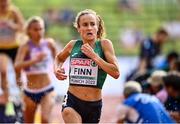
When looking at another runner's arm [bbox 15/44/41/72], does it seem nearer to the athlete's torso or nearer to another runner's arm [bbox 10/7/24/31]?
another runner's arm [bbox 10/7/24/31]

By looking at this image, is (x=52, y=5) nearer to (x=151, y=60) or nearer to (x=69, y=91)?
(x=151, y=60)

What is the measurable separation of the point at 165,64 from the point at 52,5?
7.86 m

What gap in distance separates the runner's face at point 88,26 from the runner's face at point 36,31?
9.49 ft

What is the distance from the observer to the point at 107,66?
8.05 metres

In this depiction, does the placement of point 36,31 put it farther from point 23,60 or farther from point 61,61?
point 61,61

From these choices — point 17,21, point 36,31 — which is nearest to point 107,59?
point 36,31

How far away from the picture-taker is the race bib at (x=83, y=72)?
8328mm

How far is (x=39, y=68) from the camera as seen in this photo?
11383 millimetres

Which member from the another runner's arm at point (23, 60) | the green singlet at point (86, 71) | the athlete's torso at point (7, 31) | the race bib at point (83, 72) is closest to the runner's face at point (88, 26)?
the green singlet at point (86, 71)

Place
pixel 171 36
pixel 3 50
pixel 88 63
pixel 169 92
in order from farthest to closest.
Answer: pixel 171 36, pixel 3 50, pixel 169 92, pixel 88 63

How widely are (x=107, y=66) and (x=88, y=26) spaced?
58 cm

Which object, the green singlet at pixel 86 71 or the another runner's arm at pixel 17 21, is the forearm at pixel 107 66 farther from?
the another runner's arm at pixel 17 21

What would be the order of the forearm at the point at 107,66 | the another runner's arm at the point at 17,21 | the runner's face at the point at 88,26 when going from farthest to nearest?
the another runner's arm at the point at 17,21
the runner's face at the point at 88,26
the forearm at the point at 107,66

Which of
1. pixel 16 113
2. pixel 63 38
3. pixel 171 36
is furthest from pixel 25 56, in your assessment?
pixel 171 36
